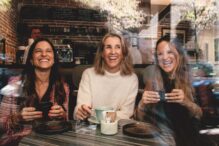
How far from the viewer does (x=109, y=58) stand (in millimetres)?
1828

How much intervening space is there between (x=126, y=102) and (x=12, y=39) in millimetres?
3100

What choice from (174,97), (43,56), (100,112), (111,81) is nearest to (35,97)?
(43,56)

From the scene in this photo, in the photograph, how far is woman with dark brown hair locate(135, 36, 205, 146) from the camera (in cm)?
128

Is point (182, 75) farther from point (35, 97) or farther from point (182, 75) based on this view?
point (35, 97)

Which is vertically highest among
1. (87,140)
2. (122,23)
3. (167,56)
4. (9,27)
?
(122,23)

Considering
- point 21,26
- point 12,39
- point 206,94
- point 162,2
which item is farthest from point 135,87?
point 162,2

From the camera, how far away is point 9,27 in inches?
159

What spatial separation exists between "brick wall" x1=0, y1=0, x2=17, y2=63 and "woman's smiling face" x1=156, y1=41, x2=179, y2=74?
2.43m

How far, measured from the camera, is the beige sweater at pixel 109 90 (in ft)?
5.73

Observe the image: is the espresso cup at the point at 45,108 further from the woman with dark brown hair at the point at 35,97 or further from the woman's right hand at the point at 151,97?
the woman's right hand at the point at 151,97

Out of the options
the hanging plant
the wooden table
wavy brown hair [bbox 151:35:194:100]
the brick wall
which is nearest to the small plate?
the wooden table

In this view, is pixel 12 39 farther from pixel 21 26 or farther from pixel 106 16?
pixel 106 16

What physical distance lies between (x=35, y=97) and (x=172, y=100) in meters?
0.86

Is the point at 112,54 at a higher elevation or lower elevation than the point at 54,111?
higher
